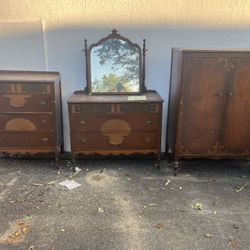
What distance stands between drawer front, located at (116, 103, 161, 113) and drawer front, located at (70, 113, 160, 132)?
40 mm

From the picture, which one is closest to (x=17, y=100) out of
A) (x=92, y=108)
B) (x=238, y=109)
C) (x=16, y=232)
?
(x=92, y=108)

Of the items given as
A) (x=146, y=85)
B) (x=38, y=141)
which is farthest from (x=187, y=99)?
(x=38, y=141)

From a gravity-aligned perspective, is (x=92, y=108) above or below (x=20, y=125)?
above

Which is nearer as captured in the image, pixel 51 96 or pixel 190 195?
pixel 190 195

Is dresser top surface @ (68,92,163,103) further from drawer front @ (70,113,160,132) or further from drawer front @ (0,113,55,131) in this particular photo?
drawer front @ (0,113,55,131)

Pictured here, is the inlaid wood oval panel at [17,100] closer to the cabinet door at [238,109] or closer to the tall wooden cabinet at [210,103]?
the tall wooden cabinet at [210,103]

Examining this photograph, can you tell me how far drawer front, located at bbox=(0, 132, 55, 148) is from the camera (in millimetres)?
2951

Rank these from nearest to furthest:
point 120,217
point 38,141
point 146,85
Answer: point 120,217
point 38,141
point 146,85

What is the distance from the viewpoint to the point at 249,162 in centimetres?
327

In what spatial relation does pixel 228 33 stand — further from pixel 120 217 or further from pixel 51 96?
pixel 120 217

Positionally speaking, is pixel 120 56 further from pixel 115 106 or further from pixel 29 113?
pixel 29 113

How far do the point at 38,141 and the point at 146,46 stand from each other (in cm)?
147

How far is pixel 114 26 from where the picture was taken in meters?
3.04

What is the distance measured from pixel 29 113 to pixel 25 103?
4.1 inches
